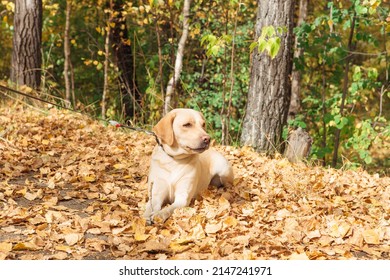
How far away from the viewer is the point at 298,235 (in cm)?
404

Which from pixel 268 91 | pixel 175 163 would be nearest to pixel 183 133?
pixel 175 163

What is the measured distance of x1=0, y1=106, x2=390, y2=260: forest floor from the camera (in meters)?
3.71

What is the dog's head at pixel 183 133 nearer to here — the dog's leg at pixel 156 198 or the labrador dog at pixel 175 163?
the labrador dog at pixel 175 163

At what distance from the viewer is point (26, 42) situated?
9.04 metres

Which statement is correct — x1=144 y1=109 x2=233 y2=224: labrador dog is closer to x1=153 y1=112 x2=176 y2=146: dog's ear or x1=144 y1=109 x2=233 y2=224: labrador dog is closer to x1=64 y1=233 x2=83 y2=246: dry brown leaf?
x1=153 y1=112 x2=176 y2=146: dog's ear

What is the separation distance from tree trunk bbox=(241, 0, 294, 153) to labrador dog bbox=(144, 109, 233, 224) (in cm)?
292

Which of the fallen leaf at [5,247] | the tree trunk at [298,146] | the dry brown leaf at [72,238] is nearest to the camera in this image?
the fallen leaf at [5,247]

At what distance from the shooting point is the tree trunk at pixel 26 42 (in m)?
8.97

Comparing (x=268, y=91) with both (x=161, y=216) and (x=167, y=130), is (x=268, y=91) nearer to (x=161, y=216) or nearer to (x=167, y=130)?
(x=167, y=130)

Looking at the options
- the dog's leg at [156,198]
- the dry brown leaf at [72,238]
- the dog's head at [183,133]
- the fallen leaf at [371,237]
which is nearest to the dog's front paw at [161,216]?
the dog's leg at [156,198]

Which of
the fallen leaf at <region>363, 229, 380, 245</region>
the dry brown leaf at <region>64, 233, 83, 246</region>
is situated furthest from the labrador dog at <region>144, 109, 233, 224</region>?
the fallen leaf at <region>363, 229, 380, 245</region>

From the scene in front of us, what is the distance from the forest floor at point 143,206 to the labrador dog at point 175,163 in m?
0.14

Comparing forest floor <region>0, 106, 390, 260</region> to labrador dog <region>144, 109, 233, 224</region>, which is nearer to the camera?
forest floor <region>0, 106, 390, 260</region>

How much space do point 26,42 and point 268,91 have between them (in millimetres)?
4436
